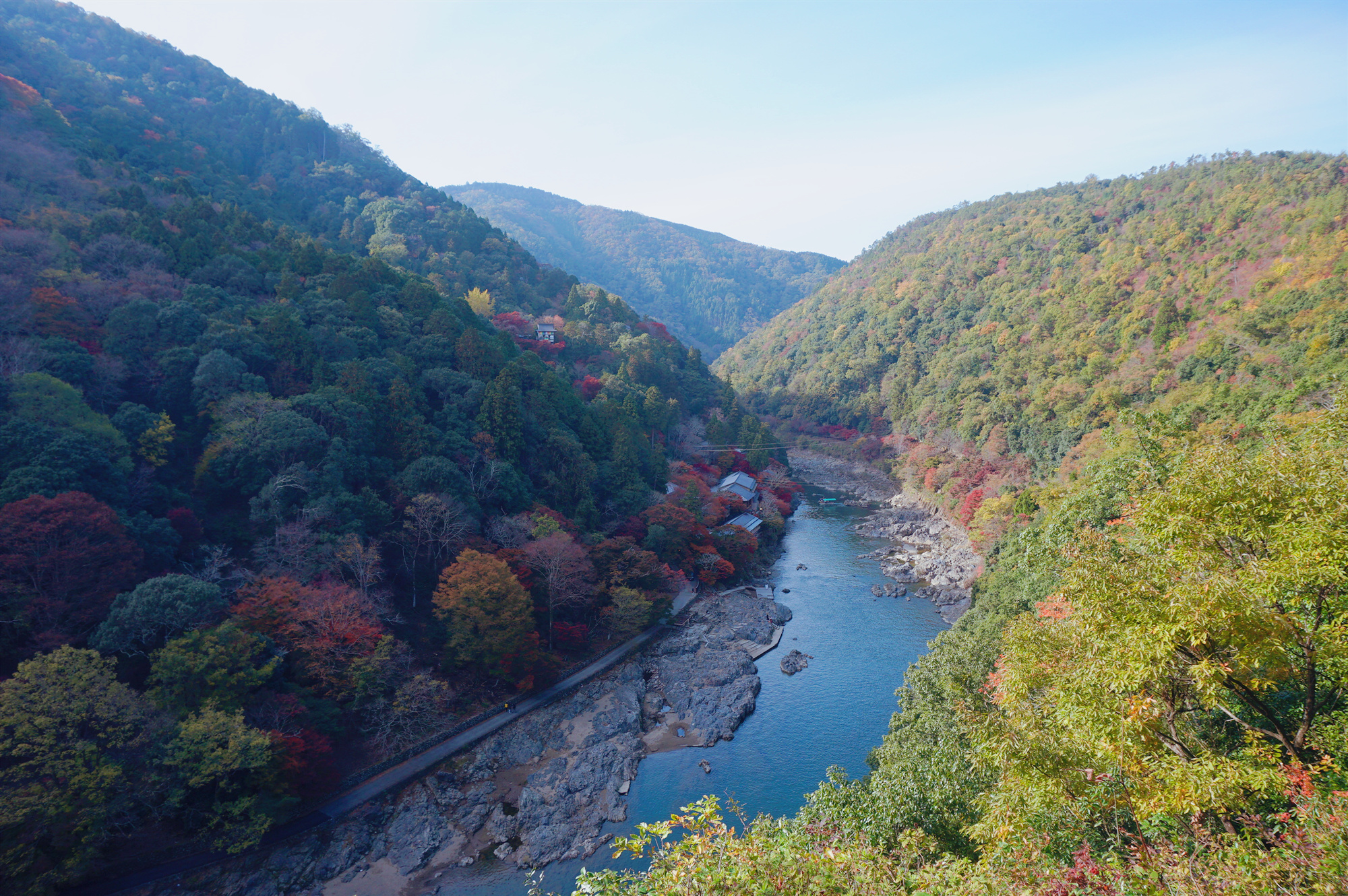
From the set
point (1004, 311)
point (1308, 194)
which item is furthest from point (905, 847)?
point (1004, 311)

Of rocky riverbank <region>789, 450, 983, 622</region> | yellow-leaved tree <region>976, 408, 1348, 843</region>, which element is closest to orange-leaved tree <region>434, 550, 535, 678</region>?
yellow-leaved tree <region>976, 408, 1348, 843</region>

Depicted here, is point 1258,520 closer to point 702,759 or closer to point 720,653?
point 702,759

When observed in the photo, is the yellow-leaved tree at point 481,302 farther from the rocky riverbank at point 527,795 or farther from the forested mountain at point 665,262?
the forested mountain at point 665,262

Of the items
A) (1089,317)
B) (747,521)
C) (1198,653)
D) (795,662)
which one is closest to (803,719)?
(795,662)

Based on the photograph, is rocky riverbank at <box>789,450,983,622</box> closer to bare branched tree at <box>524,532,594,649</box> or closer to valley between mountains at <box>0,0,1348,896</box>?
valley between mountains at <box>0,0,1348,896</box>

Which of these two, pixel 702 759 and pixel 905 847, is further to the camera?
pixel 702 759

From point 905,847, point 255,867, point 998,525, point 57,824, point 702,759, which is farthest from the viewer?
point 998,525

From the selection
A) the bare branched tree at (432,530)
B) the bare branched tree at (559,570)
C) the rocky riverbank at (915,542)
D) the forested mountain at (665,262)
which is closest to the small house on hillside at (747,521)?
the rocky riverbank at (915,542)
